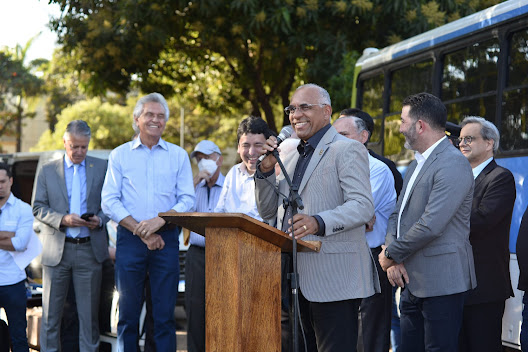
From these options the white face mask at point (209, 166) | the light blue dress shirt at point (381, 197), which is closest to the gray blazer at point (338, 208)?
the light blue dress shirt at point (381, 197)

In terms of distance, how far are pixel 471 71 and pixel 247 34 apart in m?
7.41

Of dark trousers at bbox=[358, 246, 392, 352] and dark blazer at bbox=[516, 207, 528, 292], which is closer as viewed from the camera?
dark blazer at bbox=[516, 207, 528, 292]

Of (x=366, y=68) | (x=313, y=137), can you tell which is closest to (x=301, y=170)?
(x=313, y=137)

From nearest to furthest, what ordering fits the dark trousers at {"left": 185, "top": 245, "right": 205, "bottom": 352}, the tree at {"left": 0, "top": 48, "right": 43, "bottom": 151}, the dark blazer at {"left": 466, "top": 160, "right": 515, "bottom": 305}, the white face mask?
the dark blazer at {"left": 466, "top": 160, "right": 515, "bottom": 305} < the dark trousers at {"left": 185, "top": 245, "right": 205, "bottom": 352} < the white face mask < the tree at {"left": 0, "top": 48, "right": 43, "bottom": 151}

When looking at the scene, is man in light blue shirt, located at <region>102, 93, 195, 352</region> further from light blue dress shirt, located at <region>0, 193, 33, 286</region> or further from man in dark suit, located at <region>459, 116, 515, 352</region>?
man in dark suit, located at <region>459, 116, 515, 352</region>

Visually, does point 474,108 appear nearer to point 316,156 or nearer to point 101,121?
point 316,156

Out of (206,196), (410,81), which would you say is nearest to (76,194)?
(206,196)

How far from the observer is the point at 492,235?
5668mm

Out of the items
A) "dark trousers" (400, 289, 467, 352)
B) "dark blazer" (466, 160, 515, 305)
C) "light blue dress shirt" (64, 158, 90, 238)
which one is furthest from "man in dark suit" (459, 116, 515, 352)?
"light blue dress shirt" (64, 158, 90, 238)

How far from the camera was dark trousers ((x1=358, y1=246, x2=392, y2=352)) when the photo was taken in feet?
21.1

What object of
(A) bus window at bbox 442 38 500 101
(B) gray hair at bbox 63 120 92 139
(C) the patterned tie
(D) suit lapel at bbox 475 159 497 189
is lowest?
(C) the patterned tie

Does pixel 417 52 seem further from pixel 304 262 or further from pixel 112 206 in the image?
pixel 304 262

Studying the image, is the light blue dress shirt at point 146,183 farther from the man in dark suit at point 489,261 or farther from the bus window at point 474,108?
the bus window at point 474,108

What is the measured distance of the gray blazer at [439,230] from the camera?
489cm
